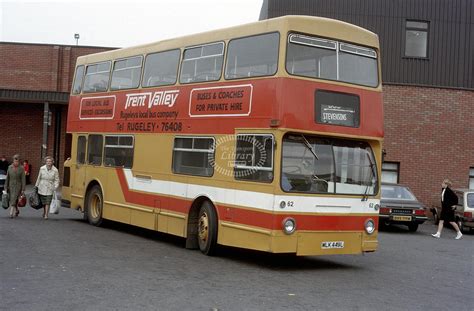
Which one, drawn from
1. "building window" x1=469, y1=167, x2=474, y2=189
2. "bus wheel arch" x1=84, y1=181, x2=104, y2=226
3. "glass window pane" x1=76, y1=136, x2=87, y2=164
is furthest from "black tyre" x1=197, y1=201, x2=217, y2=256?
"building window" x1=469, y1=167, x2=474, y2=189

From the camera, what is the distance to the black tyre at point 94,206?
15.8 meters

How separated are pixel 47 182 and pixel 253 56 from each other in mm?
8437

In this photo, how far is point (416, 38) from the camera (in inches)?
1051

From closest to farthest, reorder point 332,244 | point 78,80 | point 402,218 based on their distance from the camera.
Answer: point 332,244 → point 78,80 → point 402,218

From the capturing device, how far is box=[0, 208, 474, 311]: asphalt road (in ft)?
25.2

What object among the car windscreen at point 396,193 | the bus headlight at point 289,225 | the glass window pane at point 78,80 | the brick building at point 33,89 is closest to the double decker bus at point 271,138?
the bus headlight at point 289,225

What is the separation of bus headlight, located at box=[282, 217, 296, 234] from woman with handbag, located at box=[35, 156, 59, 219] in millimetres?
8976

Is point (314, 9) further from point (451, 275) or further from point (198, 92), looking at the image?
point (451, 275)

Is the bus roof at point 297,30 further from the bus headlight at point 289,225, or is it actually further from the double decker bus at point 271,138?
the bus headlight at point 289,225

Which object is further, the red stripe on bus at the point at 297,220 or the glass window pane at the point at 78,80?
the glass window pane at the point at 78,80

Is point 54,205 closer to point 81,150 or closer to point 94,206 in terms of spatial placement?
point 94,206

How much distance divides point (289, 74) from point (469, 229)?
13.0 meters

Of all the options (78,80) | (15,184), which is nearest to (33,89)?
(78,80)

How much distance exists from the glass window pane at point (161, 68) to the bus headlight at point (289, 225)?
173 inches
